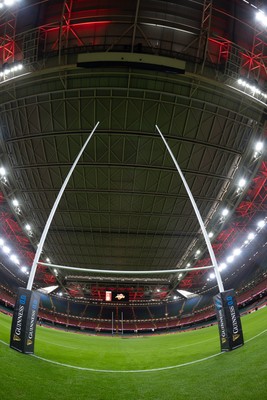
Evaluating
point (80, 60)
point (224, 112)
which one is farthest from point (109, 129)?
point (224, 112)

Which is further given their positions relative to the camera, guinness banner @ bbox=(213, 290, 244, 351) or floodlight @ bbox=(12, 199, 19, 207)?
floodlight @ bbox=(12, 199, 19, 207)

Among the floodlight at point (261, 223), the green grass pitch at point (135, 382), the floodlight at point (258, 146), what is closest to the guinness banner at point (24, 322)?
the green grass pitch at point (135, 382)

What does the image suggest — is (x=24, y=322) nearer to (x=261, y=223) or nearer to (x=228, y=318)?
(x=228, y=318)

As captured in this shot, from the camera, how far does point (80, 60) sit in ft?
50.1

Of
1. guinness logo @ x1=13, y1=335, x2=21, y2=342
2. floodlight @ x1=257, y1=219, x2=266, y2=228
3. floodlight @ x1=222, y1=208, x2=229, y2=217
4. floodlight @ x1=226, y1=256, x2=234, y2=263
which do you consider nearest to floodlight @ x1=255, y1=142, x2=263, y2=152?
floodlight @ x1=222, y1=208, x2=229, y2=217

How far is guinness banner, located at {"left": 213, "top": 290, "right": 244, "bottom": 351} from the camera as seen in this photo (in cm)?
717

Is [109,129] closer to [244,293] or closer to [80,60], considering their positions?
[80,60]

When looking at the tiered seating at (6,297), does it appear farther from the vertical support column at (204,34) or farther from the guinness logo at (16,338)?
the vertical support column at (204,34)

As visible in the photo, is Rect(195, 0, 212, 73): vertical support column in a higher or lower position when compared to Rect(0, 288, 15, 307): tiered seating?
higher

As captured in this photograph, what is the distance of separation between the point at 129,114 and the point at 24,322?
16467 millimetres

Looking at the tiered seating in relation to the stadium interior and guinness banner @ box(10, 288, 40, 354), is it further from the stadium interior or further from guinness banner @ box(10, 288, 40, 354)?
guinness banner @ box(10, 288, 40, 354)

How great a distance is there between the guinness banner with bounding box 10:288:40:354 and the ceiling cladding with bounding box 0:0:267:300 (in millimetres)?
13977

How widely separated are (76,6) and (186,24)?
724 cm

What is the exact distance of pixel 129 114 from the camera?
766 inches
